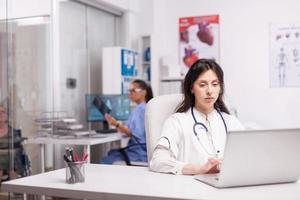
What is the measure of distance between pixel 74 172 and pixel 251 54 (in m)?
3.72

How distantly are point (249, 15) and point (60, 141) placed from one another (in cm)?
273

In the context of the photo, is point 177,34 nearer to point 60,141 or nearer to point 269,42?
point 269,42

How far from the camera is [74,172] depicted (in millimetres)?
1388

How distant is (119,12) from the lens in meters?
4.98

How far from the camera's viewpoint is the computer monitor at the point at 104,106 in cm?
396

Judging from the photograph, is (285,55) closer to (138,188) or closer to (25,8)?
(25,8)

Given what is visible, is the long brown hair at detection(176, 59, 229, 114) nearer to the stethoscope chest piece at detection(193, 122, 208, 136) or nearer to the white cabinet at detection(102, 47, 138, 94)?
the stethoscope chest piece at detection(193, 122, 208, 136)

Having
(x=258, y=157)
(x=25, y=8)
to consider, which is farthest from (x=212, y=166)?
(x=25, y=8)

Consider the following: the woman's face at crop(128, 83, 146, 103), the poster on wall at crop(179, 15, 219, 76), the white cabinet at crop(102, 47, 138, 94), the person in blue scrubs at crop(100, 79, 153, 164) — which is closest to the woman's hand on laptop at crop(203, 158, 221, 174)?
the person in blue scrubs at crop(100, 79, 153, 164)

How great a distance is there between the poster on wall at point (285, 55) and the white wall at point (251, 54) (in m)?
0.06

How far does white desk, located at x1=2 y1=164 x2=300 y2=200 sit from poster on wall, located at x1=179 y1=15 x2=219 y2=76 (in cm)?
352

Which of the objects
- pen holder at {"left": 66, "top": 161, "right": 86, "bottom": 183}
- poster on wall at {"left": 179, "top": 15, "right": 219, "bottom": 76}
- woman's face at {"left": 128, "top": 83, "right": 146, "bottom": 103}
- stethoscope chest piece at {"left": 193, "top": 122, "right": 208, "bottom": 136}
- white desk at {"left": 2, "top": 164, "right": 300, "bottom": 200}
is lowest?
white desk at {"left": 2, "top": 164, "right": 300, "bottom": 200}

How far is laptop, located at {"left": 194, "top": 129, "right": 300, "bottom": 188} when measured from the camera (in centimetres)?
122

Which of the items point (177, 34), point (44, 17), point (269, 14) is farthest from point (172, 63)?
point (44, 17)
